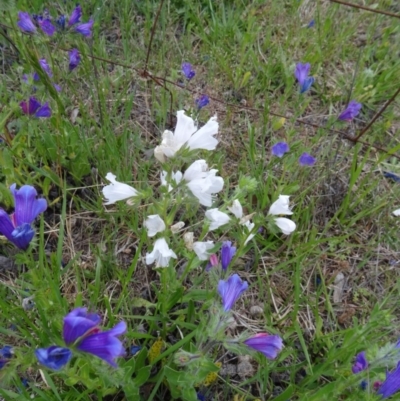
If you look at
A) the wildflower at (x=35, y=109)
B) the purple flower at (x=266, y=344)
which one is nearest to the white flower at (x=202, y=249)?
the purple flower at (x=266, y=344)

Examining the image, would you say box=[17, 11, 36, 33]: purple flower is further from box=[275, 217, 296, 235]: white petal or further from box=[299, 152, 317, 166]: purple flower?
box=[275, 217, 296, 235]: white petal

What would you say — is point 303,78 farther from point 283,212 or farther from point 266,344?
point 266,344

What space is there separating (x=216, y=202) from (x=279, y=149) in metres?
0.46

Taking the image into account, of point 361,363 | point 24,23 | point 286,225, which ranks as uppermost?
point 24,23

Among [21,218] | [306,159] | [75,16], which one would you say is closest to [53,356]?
[21,218]

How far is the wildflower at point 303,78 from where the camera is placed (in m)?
2.76

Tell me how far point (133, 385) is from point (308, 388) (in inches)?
29.7

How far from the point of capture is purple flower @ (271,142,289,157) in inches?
97.1

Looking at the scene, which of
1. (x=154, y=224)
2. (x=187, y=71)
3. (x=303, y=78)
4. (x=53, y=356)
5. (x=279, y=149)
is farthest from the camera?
(x=187, y=71)

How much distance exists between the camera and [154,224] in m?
1.58

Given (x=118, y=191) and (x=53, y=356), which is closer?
(x=53, y=356)

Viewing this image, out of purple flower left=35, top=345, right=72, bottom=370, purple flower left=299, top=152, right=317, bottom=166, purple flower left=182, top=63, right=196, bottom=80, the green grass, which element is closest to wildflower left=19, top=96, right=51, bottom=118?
the green grass

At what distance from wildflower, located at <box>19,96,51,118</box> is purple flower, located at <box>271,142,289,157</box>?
4.01ft

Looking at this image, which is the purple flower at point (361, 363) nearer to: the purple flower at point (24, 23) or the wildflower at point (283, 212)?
the wildflower at point (283, 212)
